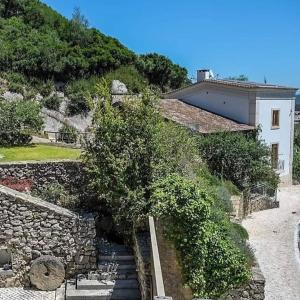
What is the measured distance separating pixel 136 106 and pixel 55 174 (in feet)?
13.8

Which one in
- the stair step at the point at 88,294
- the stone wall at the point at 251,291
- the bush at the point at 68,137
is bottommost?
the stair step at the point at 88,294

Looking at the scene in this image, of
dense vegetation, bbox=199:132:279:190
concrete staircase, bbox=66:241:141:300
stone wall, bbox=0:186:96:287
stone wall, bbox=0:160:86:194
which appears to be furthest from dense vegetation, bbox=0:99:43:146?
dense vegetation, bbox=199:132:279:190

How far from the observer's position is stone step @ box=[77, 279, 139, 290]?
14531mm

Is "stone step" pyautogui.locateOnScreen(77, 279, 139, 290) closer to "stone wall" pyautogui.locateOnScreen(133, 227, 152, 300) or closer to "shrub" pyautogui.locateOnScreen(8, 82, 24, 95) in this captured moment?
"stone wall" pyautogui.locateOnScreen(133, 227, 152, 300)

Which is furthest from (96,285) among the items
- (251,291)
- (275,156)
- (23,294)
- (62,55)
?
(62,55)

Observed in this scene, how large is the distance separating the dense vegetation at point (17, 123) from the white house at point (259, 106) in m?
13.3

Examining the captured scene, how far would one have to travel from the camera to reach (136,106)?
1698 centimetres

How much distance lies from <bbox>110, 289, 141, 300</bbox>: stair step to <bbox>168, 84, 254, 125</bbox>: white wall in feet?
60.9

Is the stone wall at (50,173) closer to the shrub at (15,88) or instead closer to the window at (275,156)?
the window at (275,156)

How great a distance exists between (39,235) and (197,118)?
16.8 metres

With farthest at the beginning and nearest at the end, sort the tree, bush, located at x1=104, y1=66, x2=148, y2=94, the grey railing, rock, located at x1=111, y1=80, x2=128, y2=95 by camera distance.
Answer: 1. the tree
2. bush, located at x1=104, y1=66, x2=148, y2=94
3. rock, located at x1=111, y1=80, x2=128, y2=95
4. the grey railing

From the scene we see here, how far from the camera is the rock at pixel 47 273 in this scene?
1508 cm

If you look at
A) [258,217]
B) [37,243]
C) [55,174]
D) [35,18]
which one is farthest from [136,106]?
[35,18]

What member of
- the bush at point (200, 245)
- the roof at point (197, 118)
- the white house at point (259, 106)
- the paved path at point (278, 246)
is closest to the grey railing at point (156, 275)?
the bush at point (200, 245)
